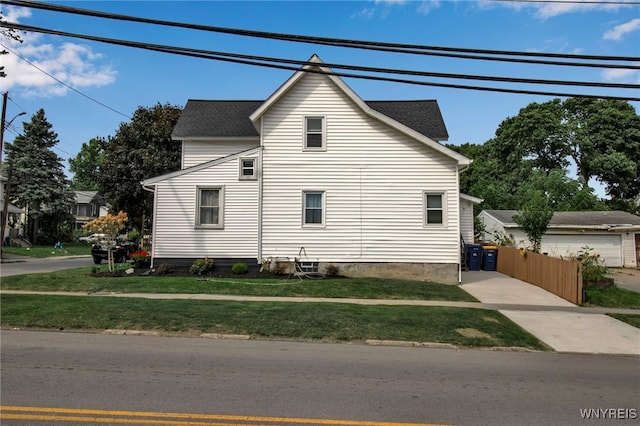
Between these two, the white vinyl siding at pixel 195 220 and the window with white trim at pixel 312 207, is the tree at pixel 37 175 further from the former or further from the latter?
the window with white trim at pixel 312 207

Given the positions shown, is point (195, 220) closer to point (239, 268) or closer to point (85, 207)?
point (239, 268)

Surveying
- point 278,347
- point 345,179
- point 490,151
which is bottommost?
point 278,347

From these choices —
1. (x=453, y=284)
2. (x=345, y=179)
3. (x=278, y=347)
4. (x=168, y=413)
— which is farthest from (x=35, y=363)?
(x=453, y=284)

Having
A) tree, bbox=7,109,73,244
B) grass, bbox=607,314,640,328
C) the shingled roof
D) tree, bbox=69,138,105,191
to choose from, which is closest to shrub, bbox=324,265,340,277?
the shingled roof

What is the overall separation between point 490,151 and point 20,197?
51.6m

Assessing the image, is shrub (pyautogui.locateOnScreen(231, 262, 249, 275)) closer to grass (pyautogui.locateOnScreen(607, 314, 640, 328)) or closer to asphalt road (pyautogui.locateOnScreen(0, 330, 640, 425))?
asphalt road (pyautogui.locateOnScreen(0, 330, 640, 425))

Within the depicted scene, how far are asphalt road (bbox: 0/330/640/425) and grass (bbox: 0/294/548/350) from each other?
2.19ft

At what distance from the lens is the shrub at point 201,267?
52.4ft

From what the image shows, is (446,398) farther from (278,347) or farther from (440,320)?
(440,320)

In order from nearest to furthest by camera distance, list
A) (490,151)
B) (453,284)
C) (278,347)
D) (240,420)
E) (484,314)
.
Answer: (240,420) → (278,347) → (484,314) → (453,284) → (490,151)

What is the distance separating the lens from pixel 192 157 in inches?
804

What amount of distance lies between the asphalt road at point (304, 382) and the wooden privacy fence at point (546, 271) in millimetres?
5876

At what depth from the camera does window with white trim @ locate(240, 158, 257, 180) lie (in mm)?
16641

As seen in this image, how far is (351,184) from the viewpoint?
16547 millimetres
